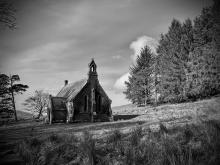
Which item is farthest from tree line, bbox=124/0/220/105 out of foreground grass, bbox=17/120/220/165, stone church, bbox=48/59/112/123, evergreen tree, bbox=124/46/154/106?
foreground grass, bbox=17/120/220/165

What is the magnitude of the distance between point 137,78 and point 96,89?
717 inches

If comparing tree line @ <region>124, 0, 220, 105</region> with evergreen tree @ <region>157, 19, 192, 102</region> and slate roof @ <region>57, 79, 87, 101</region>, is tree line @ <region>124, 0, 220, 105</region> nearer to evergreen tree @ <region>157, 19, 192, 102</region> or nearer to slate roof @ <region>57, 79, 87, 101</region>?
evergreen tree @ <region>157, 19, 192, 102</region>

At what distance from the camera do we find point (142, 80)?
45.5m

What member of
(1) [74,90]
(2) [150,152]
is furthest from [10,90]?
(2) [150,152]

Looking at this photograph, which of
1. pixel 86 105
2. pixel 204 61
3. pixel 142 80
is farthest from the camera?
pixel 142 80

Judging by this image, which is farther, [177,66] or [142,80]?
[142,80]

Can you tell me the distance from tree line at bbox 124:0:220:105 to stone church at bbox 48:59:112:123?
1569 cm

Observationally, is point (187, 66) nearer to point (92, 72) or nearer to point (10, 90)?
point (92, 72)

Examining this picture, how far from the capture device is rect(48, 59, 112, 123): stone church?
95.3 feet

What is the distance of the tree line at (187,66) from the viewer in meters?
28.2

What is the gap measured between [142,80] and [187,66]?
14686 mm

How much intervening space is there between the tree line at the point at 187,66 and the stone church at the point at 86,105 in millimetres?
15692

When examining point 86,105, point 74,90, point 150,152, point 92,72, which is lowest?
point 150,152

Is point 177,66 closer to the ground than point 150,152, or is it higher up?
higher up
